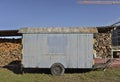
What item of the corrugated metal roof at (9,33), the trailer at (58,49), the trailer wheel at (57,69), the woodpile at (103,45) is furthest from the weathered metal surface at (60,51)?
the corrugated metal roof at (9,33)

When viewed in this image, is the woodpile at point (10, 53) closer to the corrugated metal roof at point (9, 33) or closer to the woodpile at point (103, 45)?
the corrugated metal roof at point (9, 33)

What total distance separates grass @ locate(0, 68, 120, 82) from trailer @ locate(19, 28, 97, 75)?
1.96 feet

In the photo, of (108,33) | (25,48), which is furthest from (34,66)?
(108,33)

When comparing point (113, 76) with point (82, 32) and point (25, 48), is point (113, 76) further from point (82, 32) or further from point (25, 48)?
point (25, 48)

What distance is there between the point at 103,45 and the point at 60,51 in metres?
5.02

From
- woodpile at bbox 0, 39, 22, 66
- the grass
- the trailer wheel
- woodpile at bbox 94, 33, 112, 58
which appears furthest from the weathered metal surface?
woodpile at bbox 0, 39, 22, 66

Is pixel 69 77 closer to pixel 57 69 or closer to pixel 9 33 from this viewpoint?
pixel 57 69

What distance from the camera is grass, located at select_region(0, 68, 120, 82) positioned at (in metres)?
18.3

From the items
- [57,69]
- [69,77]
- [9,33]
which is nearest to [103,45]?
[57,69]

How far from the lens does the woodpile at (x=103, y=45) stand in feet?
78.0

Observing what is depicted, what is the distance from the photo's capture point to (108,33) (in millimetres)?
24094

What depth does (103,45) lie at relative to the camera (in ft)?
78.7

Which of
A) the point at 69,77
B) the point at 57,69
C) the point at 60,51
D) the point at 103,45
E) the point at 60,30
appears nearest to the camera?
the point at 69,77

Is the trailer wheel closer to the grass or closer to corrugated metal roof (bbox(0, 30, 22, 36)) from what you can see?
the grass
